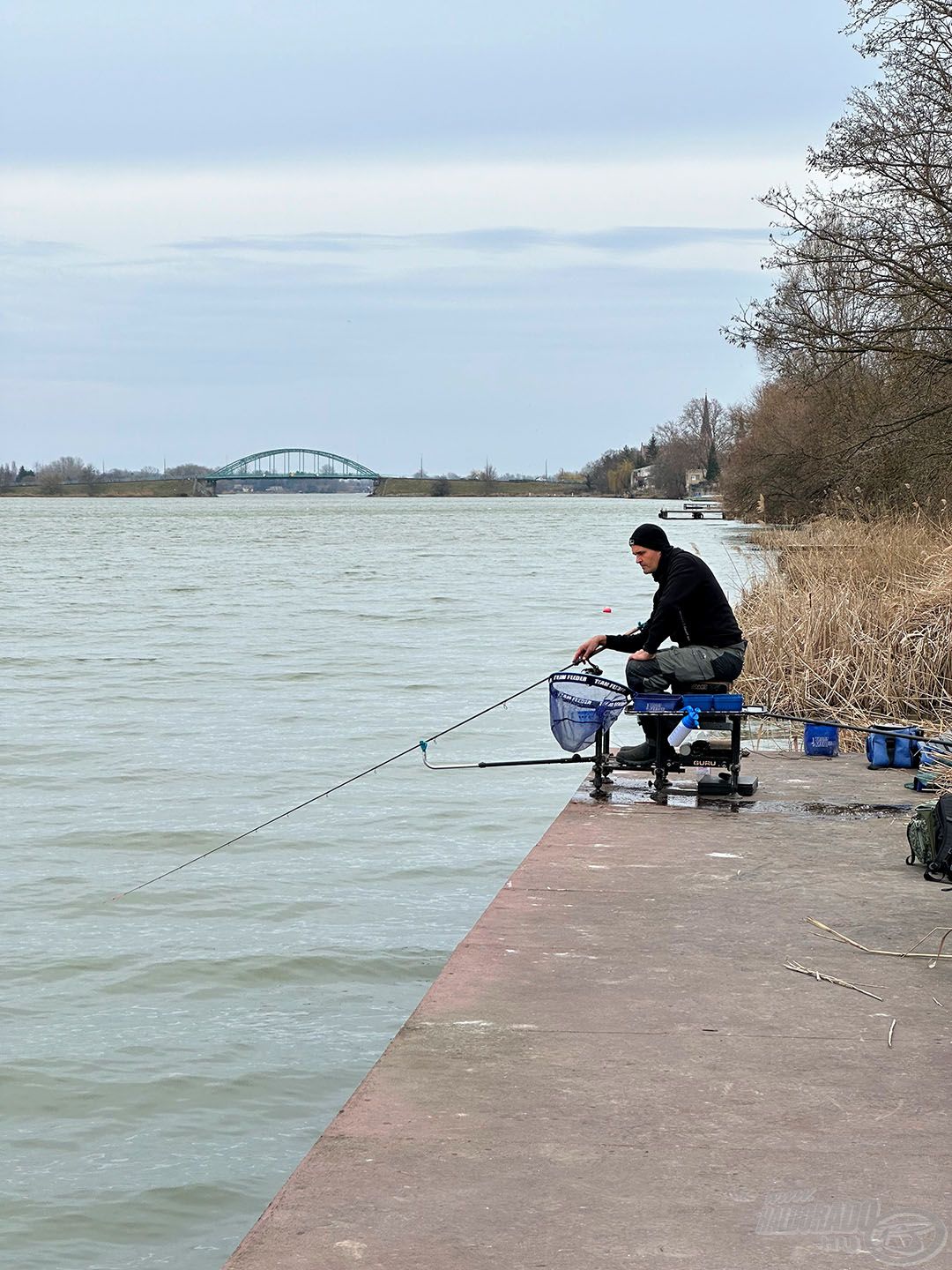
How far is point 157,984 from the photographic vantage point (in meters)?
7.08

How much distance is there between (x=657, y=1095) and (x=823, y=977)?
4.32 feet

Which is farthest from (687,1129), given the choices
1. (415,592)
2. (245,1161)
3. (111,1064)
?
(415,592)

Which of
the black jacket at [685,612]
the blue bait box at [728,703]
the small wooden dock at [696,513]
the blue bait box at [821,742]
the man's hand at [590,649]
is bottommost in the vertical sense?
the blue bait box at [821,742]

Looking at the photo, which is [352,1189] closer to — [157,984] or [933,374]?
[157,984]

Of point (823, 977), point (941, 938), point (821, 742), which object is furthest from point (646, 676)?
point (823, 977)

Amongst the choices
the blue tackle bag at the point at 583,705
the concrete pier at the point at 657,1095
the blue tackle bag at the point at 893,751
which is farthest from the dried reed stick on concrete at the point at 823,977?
the blue tackle bag at the point at 893,751

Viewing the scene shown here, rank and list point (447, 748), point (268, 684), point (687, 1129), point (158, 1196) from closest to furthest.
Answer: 1. point (687, 1129)
2. point (158, 1196)
3. point (447, 748)
4. point (268, 684)

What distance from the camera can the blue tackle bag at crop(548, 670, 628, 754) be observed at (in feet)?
27.7

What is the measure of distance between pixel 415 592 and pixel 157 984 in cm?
2903

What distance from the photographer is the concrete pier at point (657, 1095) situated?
3.44 m

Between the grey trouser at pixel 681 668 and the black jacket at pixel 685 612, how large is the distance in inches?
3.1

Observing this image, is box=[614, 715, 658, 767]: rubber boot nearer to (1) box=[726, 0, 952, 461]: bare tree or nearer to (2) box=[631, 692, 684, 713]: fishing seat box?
(2) box=[631, 692, 684, 713]: fishing seat box
